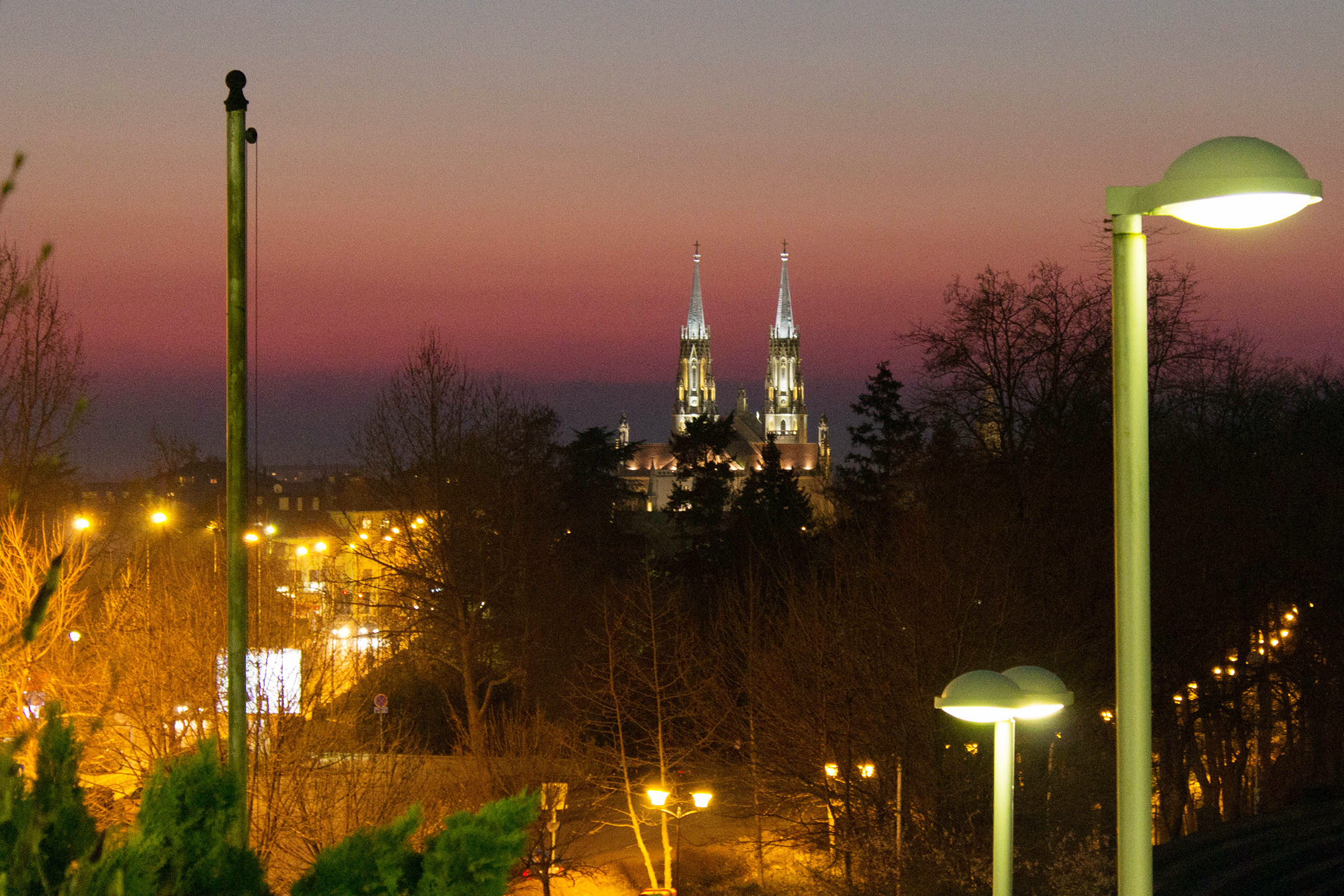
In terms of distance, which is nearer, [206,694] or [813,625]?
[206,694]

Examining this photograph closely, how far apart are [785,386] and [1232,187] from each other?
169 metres

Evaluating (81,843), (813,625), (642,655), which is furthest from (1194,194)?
(642,655)

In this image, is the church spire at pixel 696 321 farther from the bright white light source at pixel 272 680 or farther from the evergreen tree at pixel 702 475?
the bright white light source at pixel 272 680

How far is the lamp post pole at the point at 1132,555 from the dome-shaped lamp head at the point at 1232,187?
0.17 metres

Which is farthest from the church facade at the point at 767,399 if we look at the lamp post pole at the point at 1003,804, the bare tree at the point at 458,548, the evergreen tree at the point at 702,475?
the lamp post pole at the point at 1003,804

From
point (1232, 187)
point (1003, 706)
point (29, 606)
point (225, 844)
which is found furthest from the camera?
point (29, 606)

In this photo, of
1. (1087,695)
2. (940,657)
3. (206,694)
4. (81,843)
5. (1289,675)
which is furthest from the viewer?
(1289,675)

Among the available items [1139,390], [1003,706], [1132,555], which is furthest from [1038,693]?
[1139,390]

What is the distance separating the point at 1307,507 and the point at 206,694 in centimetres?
2591

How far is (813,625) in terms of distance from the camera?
2506 centimetres

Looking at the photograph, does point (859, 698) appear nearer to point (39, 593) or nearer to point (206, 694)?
point (206, 694)

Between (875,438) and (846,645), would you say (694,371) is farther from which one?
(846,645)

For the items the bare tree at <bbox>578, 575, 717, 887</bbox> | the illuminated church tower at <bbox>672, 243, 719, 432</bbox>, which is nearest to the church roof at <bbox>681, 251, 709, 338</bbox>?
the illuminated church tower at <bbox>672, 243, 719, 432</bbox>

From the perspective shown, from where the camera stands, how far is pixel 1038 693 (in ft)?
32.2
